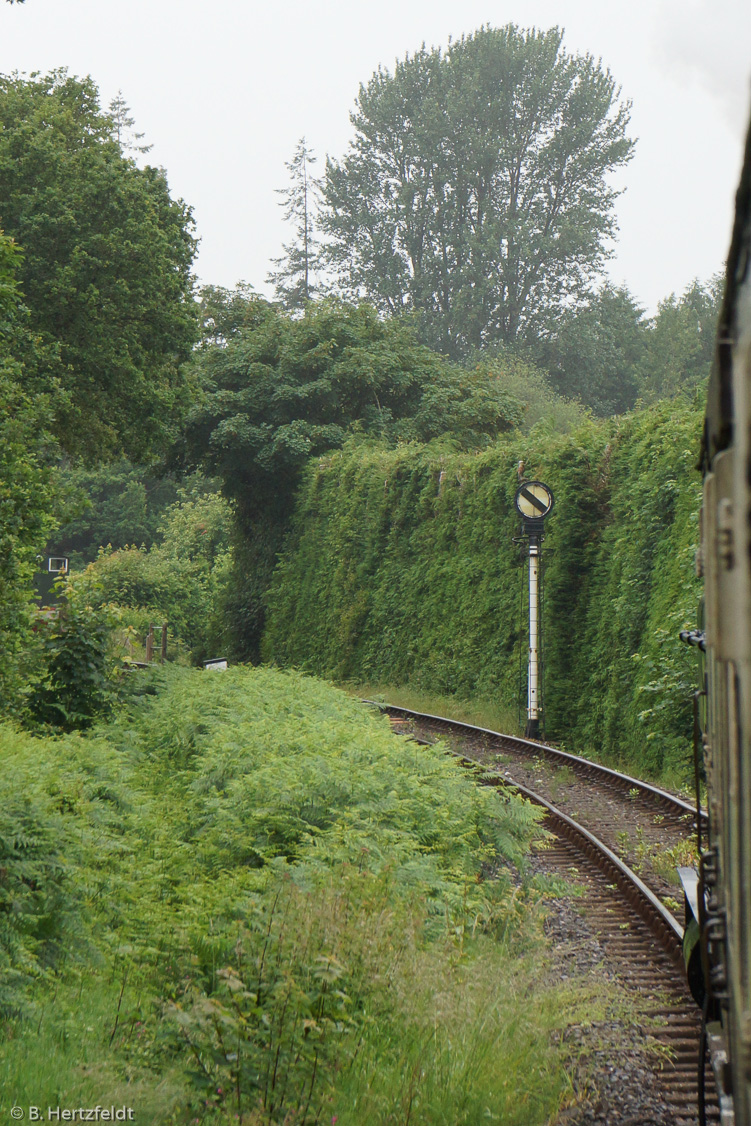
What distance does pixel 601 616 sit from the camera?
18672 millimetres

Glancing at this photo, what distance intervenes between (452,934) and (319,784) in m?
2.58

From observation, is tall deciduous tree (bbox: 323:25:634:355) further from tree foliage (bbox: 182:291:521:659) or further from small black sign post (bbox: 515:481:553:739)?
small black sign post (bbox: 515:481:553:739)

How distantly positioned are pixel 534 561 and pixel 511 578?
9.36ft

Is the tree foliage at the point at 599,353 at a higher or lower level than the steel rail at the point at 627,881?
higher

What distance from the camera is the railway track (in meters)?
5.72

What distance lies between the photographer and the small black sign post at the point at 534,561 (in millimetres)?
19172

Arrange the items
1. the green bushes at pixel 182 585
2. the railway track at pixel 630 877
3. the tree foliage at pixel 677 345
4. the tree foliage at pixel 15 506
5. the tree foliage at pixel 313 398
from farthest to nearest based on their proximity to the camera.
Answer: the tree foliage at pixel 677 345, the green bushes at pixel 182 585, the tree foliage at pixel 313 398, the tree foliage at pixel 15 506, the railway track at pixel 630 877

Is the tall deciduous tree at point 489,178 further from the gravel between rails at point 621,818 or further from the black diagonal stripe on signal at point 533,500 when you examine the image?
the gravel between rails at point 621,818

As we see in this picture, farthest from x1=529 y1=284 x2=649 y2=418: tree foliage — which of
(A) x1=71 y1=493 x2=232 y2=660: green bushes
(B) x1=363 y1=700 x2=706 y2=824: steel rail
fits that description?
(B) x1=363 y1=700 x2=706 y2=824: steel rail

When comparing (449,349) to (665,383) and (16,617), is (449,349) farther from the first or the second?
(16,617)

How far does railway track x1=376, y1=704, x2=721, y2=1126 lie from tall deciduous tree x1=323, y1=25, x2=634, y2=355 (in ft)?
138

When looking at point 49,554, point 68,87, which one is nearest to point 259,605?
point 68,87

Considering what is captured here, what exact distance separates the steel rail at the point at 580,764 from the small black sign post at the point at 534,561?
0.72 m

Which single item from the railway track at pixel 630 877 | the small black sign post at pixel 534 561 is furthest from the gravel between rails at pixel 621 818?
the small black sign post at pixel 534 561
